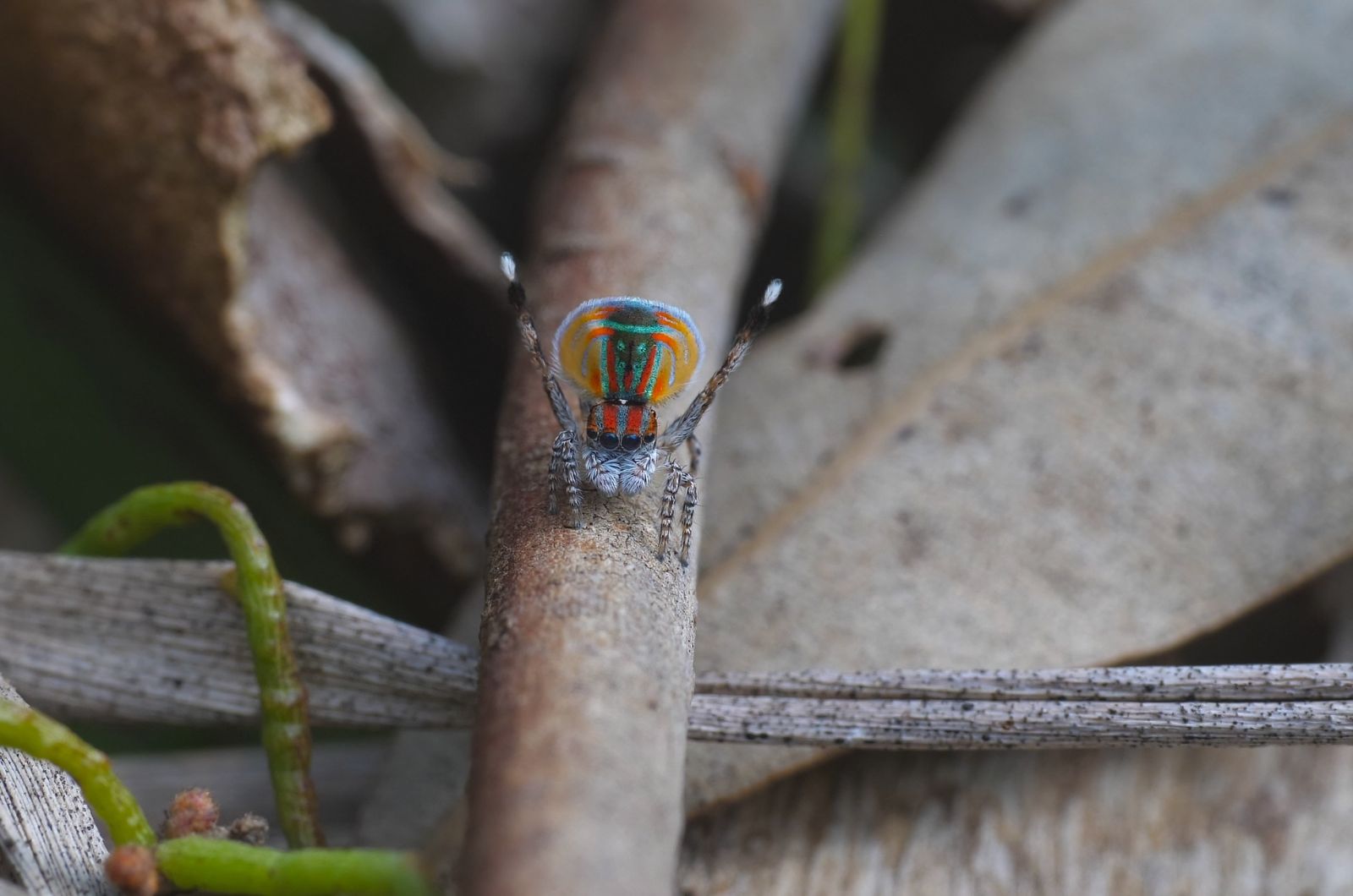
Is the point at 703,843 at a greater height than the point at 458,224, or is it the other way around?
the point at 458,224

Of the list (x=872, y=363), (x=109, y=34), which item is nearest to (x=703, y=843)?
(x=872, y=363)

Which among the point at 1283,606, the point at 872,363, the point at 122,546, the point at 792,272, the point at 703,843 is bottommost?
the point at 703,843

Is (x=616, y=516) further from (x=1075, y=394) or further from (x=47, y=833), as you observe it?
(x=1075, y=394)

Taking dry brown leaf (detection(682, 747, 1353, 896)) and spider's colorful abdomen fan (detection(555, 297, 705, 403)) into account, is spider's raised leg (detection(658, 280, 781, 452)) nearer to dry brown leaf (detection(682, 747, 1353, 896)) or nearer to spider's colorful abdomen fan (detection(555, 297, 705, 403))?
spider's colorful abdomen fan (detection(555, 297, 705, 403))

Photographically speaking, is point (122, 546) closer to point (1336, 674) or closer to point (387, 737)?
point (387, 737)

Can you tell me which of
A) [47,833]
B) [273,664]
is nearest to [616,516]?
[273,664]

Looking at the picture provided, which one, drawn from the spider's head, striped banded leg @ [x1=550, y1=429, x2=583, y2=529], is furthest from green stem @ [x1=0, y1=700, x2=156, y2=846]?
the spider's head
